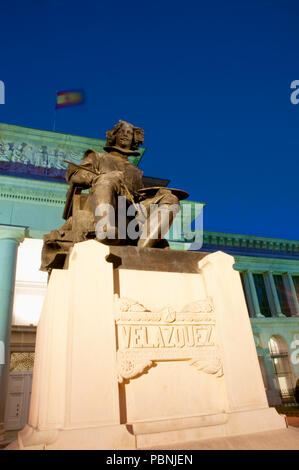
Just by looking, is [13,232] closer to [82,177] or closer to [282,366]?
[82,177]

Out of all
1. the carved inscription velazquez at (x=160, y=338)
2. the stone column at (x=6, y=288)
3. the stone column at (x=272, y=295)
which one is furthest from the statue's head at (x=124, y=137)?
the stone column at (x=272, y=295)

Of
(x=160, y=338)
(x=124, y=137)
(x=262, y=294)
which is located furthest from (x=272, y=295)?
(x=160, y=338)

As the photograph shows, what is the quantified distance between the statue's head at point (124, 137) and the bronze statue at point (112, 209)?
0.34ft

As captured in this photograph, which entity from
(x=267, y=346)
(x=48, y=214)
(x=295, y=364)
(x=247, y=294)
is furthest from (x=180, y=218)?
(x=295, y=364)

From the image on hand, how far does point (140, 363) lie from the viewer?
1.97m

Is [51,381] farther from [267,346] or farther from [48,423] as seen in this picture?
[267,346]

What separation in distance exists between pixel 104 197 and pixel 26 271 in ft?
47.8

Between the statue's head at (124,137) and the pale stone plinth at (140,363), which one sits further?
the statue's head at (124,137)

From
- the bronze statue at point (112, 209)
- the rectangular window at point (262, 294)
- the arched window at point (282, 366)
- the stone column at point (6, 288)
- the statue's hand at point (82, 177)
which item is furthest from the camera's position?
the rectangular window at point (262, 294)

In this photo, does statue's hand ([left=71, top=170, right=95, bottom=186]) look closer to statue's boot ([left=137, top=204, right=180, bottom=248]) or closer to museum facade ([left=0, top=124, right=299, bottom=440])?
statue's boot ([left=137, top=204, right=180, bottom=248])

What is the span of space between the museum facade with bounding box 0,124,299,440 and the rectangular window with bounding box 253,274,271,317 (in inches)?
3.5

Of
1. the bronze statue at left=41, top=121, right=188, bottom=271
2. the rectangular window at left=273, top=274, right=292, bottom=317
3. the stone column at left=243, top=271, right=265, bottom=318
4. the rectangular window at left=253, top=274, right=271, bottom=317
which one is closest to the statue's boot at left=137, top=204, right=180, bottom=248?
the bronze statue at left=41, top=121, right=188, bottom=271

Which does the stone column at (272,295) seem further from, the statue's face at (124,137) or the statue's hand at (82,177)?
the statue's hand at (82,177)

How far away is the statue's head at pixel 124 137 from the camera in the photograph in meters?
3.90
